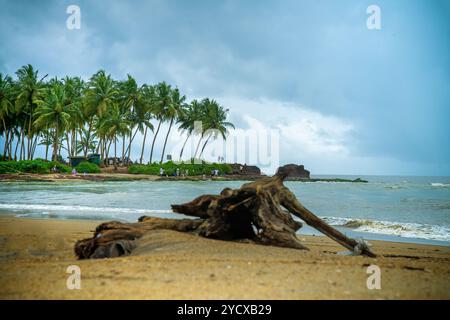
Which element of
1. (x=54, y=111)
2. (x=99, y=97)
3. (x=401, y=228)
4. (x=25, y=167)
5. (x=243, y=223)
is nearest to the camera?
(x=243, y=223)

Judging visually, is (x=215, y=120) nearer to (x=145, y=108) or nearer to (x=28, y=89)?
(x=145, y=108)

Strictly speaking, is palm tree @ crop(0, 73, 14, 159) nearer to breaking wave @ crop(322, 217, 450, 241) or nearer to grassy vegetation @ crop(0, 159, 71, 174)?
grassy vegetation @ crop(0, 159, 71, 174)

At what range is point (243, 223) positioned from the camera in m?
5.82

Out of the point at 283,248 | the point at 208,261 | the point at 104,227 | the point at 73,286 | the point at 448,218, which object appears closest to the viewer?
the point at 73,286

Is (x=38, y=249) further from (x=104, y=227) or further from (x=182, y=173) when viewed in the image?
(x=182, y=173)

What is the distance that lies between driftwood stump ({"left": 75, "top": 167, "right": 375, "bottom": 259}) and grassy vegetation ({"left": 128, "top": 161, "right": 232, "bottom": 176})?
54781 mm

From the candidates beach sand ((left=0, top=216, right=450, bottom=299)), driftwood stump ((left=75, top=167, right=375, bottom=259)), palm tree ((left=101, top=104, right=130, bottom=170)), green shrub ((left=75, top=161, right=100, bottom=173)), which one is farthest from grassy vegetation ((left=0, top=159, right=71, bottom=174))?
beach sand ((left=0, top=216, right=450, bottom=299))

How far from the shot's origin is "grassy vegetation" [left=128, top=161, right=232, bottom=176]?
59375 mm

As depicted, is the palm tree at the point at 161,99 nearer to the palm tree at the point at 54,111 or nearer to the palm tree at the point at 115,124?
the palm tree at the point at 115,124

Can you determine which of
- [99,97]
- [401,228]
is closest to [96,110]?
[99,97]

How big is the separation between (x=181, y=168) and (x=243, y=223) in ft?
195
